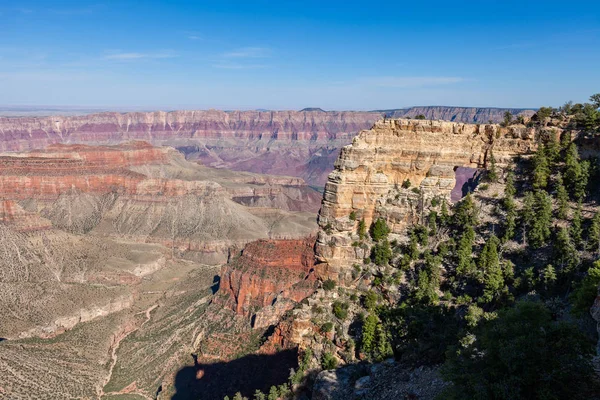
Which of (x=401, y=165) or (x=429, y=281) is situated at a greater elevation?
(x=401, y=165)

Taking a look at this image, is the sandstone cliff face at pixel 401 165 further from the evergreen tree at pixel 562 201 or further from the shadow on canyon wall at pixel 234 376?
the shadow on canyon wall at pixel 234 376

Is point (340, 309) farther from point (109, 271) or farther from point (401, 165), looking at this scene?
point (109, 271)

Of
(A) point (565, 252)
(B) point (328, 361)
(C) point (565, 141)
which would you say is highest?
(C) point (565, 141)

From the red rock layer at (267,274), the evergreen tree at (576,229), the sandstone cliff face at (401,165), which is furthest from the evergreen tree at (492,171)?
the red rock layer at (267,274)

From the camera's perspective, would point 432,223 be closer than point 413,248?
No

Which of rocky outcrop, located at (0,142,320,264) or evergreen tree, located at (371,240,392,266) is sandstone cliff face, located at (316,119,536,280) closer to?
evergreen tree, located at (371,240,392,266)

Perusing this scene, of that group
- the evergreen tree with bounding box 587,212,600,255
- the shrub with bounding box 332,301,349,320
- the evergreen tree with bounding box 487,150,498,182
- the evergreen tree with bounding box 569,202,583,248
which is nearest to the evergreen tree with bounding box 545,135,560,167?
the evergreen tree with bounding box 487,150,498,182

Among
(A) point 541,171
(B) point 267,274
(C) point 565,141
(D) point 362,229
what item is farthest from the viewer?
(B) point 267,274

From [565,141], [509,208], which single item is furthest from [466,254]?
[565,141]
